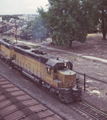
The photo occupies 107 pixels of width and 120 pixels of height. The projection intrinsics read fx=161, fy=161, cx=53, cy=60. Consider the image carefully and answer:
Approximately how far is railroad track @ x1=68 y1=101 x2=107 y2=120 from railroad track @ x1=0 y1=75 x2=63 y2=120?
4115 mm

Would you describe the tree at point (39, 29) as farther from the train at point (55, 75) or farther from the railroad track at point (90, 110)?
the railroad track at point (90, 110)

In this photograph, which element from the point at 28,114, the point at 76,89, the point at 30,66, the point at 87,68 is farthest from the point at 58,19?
the point at 28,114

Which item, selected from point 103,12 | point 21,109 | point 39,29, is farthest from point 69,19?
point 21,109

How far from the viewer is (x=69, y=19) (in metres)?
36.6

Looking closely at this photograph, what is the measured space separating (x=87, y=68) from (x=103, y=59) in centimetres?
A: 755

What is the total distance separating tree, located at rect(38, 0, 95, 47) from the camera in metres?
37.6

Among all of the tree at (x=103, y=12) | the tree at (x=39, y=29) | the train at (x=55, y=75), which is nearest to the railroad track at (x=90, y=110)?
the train at (x=55, y=75)

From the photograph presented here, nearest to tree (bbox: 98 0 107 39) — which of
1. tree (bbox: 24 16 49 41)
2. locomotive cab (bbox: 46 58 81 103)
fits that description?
tree (bbox: 24 16 49 41)

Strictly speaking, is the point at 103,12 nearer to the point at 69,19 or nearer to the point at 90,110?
the point at 69,19

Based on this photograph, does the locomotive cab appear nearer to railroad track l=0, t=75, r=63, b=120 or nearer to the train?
the train

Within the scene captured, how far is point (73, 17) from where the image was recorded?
1499 inches

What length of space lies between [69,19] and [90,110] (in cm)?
2633

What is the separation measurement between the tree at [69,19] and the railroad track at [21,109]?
2760 cm

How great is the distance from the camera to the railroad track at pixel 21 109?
917cm
